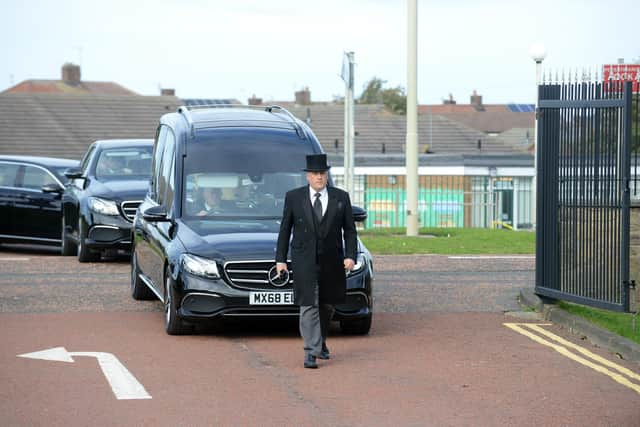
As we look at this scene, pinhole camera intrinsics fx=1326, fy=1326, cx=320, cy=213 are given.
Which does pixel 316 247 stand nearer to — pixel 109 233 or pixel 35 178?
pixel 109 233

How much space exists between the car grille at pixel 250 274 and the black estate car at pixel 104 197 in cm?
755

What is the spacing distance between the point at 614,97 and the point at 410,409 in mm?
4920

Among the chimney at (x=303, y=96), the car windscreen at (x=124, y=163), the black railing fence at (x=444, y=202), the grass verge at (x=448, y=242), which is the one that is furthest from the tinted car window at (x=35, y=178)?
the chimney at (x=303, y=96)

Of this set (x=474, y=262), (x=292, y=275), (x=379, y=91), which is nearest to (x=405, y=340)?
(x=292, y=275)

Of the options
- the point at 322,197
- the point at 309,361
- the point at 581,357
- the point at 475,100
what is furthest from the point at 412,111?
the point at 475,100

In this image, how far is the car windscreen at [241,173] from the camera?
13.2 meters

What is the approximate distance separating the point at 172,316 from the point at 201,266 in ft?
2.10

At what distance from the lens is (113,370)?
10336 mm

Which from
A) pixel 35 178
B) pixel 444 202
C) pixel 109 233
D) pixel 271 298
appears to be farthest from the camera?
pixel 444 202

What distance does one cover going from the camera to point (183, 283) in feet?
39.2

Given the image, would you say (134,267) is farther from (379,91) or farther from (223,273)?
(379,91)

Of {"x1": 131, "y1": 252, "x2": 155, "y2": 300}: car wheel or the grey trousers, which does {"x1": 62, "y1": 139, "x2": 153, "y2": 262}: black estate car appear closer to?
{"x1": 131, "y1": 252, "x2": 155, "y2": 300}: car wheel

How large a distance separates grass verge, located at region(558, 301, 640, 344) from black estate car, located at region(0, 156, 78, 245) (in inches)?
417

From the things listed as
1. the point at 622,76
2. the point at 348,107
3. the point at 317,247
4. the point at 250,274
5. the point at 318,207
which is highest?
the point at 348,107
